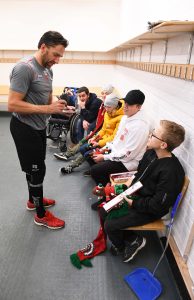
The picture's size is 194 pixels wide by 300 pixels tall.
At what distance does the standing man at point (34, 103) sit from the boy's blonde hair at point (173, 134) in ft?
2.47

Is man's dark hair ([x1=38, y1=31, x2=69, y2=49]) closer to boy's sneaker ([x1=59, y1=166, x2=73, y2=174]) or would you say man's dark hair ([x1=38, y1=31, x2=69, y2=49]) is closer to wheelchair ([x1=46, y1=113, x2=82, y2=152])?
boy's sneaker ([x1=59, y1=166, x2=73, y2=174])

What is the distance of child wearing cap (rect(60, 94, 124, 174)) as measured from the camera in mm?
2447

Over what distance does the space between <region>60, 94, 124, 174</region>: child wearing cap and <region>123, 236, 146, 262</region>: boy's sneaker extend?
1.19m

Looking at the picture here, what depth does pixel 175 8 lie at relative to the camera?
1661mm

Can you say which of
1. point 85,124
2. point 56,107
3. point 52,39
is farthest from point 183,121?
point 85,124

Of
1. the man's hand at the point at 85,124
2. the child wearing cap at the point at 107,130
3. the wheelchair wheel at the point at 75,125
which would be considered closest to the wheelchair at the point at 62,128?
the wheelchair wheel at the point at 75,125

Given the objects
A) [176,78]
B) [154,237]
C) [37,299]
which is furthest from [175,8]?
[37,299]

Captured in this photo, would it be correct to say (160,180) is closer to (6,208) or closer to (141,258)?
(141,258)

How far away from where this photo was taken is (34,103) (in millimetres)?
1665

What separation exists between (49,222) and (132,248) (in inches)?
30.2

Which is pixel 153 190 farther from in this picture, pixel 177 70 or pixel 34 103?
pixel 34 103

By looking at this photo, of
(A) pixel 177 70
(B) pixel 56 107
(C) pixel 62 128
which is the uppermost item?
(A) pixel 177 70

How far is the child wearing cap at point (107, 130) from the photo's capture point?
2.45 metres

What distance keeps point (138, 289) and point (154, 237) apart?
20.8 inches
